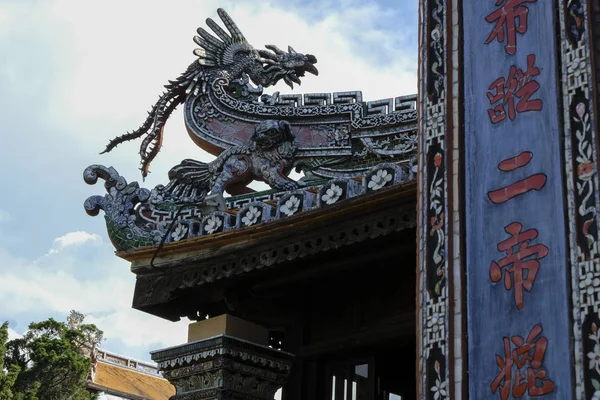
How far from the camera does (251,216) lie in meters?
8.49

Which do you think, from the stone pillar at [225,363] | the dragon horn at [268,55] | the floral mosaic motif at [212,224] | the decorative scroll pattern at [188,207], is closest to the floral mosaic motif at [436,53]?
the decorative scroll pattern at [188,207]

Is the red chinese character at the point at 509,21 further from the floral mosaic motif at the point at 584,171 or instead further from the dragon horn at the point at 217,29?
the dragon horn at the point at 217,29

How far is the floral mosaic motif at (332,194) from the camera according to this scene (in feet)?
25.9

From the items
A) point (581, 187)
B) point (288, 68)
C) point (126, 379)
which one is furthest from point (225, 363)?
point (126, 379)

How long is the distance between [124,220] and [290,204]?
190 centimetres

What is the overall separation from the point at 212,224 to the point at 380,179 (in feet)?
5.66

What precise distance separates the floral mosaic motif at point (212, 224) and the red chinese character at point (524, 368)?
10.8 feet

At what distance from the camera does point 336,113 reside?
32.1 ft

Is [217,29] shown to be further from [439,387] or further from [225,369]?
[439,387]

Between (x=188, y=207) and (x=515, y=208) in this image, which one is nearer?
(x=515, y=208)

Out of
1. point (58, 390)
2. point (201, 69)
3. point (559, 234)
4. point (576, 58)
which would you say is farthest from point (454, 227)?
point (58, 390)

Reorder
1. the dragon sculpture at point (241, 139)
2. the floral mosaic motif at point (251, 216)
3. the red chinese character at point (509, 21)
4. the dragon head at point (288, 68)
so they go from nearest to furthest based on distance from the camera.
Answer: the red chinese character at point (509, 21)
the floral mosaic motif at point (251, 216)
the dragon sculpture at point (241, 139)
the dragon head at point (288, 68)

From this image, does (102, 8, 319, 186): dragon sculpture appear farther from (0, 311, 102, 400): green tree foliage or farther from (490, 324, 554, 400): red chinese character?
(0, 311, 102, 400): green tree foliage

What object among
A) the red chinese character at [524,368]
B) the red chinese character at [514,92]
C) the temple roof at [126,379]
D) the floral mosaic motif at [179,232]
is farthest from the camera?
the temple roof at [126,379]
